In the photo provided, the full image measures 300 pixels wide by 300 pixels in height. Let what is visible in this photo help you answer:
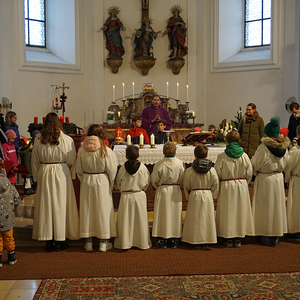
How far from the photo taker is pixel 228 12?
13.8m

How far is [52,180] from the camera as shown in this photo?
5.66m

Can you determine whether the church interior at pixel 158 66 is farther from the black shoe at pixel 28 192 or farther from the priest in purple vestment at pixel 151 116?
the black shoe at pixel 28 192

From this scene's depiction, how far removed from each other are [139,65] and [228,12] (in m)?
3.47

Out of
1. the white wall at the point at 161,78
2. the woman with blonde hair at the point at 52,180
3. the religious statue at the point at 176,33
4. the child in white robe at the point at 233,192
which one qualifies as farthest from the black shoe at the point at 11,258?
the religious statue at the point at 176,33

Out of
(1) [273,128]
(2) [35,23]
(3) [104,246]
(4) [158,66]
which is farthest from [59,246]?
(2) [35,23]

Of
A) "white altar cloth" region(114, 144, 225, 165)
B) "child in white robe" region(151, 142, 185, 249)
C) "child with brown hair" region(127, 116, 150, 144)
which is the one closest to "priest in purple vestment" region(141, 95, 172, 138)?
"child with brown hair" region(127, 116, 150, 144)

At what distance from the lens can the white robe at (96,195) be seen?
5.62 meters

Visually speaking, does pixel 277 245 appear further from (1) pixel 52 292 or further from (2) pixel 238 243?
(1) pixel 52 292

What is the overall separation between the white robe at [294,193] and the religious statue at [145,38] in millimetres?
7993

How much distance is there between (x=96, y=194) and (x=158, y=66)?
8806mm

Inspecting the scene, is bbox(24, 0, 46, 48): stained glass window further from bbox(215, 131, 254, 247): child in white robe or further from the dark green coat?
bbox(215, 131, 254, 247): child in white robe

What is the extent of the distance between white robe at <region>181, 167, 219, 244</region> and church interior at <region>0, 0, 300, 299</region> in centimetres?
705

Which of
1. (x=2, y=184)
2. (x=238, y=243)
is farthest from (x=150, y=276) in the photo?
(x=2, y=184)

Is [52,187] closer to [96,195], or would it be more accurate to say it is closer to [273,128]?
[96,195]
